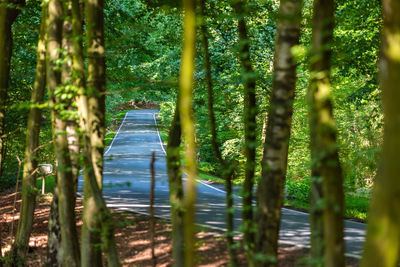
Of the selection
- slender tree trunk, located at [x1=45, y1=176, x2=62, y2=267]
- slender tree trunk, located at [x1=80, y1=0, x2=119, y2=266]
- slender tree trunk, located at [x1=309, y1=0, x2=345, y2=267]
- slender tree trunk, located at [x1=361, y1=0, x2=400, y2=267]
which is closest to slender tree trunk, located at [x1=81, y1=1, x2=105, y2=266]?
slender tree trunk, located at [x1=80, y1=0, x2=119, y2=266]

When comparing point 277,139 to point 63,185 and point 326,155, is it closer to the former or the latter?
point 326,155

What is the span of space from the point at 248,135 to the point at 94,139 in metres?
2.32

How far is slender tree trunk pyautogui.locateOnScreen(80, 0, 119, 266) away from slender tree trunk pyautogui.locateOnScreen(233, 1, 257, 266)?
167 cm

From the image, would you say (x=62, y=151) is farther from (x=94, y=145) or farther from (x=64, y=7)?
(x=64, y=7)

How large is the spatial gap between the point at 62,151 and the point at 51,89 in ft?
2.64

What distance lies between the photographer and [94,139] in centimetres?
622

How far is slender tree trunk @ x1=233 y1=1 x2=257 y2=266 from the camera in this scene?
419 cm

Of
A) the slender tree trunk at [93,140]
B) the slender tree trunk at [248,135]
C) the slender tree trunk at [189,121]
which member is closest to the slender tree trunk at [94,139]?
the slender tree trunk at [93,140]

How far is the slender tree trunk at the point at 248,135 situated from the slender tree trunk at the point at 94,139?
167 cm

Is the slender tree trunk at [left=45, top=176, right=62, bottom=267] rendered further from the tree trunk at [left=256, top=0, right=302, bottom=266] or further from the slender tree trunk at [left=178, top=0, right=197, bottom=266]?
the slender tree trunk at [left=178, top=0, right=197, bottom=266]

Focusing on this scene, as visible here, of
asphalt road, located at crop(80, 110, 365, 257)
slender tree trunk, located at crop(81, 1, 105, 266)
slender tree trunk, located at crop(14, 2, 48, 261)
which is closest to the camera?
slender tree trunk, located at crop(81, 1, 105, 266)

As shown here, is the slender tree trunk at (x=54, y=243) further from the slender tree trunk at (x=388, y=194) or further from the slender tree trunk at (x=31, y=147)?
the slender tree trunk at (x=388, y=194)

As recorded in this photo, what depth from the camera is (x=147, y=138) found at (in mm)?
44969

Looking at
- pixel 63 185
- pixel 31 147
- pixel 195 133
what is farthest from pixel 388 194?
pixel 31 147
